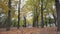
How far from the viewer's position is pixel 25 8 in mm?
31375

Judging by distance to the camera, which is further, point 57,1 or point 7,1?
point 7,1

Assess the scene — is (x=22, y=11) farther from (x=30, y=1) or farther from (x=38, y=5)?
(x=38, y=5)

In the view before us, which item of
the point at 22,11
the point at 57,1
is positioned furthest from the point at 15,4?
the point at 57,1

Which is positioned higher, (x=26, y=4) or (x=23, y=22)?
(x=26, y=4)

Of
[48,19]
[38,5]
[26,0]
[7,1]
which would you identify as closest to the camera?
[7,1]

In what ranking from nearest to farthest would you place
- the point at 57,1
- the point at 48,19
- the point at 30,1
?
1. the point at 57,1
2. the point at 30,1
3. the point at 48,19

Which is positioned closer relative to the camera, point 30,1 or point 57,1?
point 57,1

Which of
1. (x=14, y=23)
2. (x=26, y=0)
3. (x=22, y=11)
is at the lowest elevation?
(x=14, y=23)

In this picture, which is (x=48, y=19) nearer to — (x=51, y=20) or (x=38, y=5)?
(x=51, y=20)

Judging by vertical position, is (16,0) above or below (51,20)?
above

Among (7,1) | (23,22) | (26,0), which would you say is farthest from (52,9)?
(23,22)

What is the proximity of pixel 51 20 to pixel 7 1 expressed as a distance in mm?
22811

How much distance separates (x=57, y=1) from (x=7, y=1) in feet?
26.5

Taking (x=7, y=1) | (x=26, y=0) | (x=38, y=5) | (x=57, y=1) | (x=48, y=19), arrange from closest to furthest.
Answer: (x=57, y=1)
(x=7, y=1)
(x=38, y=5)
(x=26, y=0)
(x=48, y=19)
